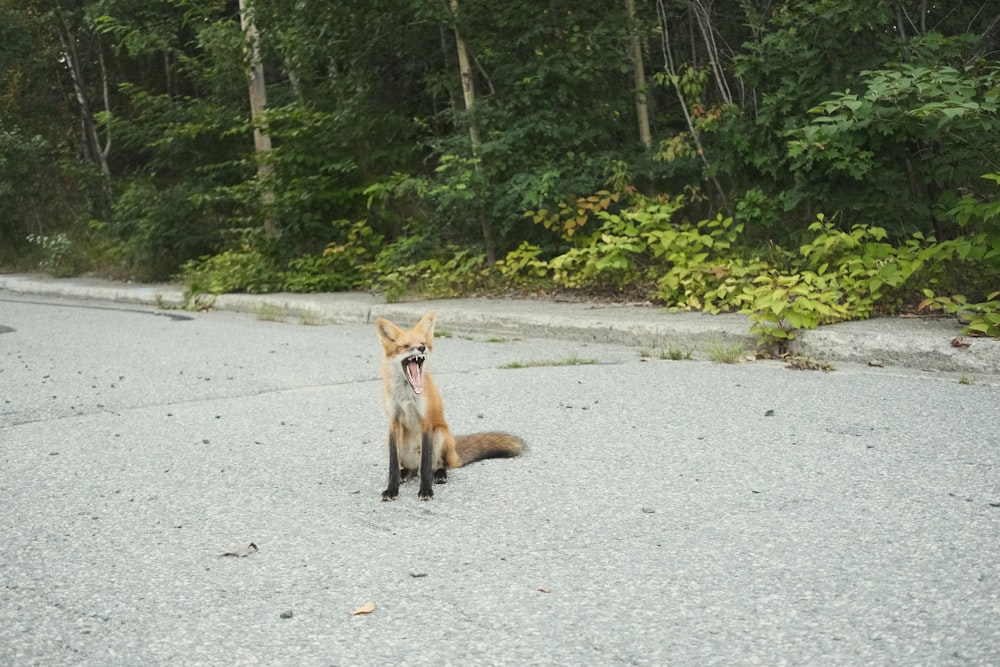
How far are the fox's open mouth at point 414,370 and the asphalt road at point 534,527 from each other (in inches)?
22.2

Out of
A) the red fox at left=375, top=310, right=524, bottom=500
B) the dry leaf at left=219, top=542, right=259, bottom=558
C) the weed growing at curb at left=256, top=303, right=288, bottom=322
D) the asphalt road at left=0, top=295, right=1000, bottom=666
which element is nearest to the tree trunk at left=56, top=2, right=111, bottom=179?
the weed growing at curb at left=256, top=303, right=288, bottom=322

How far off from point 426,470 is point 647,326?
4793 mm

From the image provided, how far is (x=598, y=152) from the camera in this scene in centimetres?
1251

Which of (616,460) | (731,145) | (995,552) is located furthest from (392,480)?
(731,145)

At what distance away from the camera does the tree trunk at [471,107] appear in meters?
12.5

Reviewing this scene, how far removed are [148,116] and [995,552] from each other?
1702 cm

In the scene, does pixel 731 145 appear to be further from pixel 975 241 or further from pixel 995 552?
pixel 995 552

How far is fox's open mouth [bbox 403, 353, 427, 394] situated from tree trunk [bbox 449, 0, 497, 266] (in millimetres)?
8171

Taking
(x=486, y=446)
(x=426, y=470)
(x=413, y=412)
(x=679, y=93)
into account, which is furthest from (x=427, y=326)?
(x=679, y=93)

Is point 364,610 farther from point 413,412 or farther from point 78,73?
point 78,73

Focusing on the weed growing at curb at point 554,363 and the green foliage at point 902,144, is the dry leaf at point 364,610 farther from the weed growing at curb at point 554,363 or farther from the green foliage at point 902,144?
the green foliage at point 902,144

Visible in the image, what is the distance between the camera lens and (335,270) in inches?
591

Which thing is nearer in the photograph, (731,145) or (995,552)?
(995,552)

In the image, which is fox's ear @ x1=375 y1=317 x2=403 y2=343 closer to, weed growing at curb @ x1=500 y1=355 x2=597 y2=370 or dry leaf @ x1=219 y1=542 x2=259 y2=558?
dry leaf @ x1=219 y1=542 x2=259 y2=558
